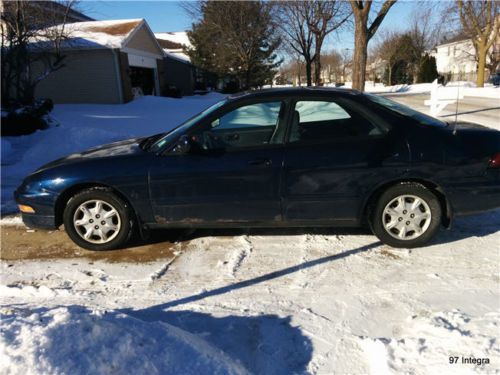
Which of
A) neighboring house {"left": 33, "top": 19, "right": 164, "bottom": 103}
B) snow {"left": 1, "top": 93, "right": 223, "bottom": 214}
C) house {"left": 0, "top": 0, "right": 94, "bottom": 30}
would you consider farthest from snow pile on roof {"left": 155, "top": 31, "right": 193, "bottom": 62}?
house {"left": 0, "top": 0, "right": 94, "bottom": 30}

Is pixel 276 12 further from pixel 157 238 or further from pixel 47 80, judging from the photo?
pixel 157 238

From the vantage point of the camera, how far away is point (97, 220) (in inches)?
173

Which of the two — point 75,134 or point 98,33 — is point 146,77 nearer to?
point 98,33

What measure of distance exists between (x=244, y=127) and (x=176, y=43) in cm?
4730

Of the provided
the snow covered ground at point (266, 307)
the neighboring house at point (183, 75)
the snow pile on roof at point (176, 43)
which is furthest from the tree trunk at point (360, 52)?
the snow pile on roof at point (176, 43)

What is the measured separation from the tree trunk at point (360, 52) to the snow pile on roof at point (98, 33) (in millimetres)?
11626

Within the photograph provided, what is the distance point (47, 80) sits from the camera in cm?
2242

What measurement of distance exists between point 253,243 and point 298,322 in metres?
1.54

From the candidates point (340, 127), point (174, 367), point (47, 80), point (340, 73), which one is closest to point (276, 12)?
point (47, 80)

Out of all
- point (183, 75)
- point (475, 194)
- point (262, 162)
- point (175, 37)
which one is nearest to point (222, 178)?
point (262, 162)

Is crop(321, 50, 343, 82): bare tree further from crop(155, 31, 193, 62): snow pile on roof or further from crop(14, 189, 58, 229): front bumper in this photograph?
crop(14, 189, 58, 229): front bumper

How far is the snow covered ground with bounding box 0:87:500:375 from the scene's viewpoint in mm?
2465

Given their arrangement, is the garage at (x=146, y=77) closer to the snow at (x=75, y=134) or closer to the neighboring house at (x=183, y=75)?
the neighboring house at (x=183, y=75)

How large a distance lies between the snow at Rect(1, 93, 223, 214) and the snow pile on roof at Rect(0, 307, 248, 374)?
405 centimetres
